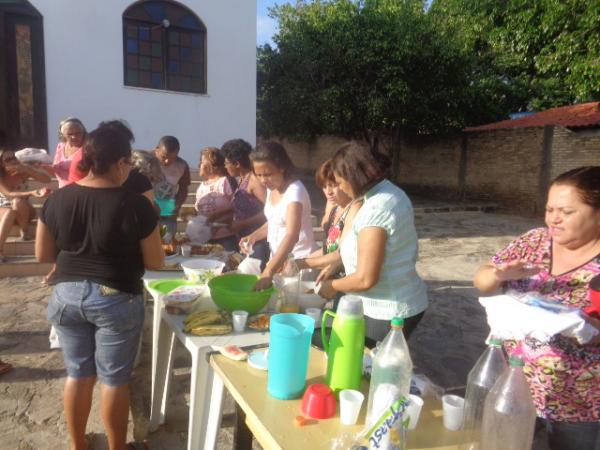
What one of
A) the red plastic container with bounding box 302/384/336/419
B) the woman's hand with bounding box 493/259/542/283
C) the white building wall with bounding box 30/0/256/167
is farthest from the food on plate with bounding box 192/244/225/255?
the white building wall with bounding box 30/0/256/167

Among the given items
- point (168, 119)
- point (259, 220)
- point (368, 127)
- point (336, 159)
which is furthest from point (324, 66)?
point (336, 159)

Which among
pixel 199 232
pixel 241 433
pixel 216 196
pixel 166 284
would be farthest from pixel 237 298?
pixel 216 196

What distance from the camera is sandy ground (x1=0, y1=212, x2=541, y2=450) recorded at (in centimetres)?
267

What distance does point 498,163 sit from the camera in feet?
46.0

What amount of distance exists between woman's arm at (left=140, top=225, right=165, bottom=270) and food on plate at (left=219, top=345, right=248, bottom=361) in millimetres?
568

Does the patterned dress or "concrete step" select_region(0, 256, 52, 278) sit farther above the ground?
the patterned dress

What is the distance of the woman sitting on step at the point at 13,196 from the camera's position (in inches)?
175

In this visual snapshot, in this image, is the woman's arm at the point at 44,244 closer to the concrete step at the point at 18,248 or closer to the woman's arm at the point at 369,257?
the woman's arm at the point at 369,257

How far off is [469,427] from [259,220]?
269cm

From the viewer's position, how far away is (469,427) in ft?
4.43

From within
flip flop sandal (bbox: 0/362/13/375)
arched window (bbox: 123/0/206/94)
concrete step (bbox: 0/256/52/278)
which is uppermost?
arched window (bbox: 123/0/206/94)

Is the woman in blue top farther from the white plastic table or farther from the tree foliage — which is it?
the tree foliage

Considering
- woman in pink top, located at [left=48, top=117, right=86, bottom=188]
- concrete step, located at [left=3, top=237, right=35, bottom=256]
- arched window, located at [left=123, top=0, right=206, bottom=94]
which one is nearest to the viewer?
woman in pink top, located at [left=48, top=117, right=86, bottom=188]

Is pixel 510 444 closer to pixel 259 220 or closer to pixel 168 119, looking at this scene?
pixel 259 220
